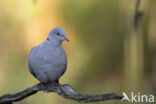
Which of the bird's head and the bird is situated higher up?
the bird's head

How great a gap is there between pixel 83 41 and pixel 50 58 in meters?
1.30

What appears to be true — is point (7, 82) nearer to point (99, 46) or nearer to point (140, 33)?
point (99, 46)

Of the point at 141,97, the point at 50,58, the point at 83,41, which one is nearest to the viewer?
the point at 50,58

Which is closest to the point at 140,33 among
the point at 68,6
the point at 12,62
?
the point at 68,6

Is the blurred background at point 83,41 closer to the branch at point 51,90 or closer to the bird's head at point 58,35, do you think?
the branch at point 51,90

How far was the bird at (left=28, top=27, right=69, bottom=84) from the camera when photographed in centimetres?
203

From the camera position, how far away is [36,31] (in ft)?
10.3

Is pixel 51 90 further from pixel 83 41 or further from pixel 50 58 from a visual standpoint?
pixel 83 41

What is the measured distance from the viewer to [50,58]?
6.62 feet

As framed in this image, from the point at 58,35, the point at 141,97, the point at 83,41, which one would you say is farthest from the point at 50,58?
the point at 83,41

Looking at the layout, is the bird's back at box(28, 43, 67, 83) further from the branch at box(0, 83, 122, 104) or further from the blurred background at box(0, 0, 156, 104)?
the blurred background at box(0, 0, 156, 104)

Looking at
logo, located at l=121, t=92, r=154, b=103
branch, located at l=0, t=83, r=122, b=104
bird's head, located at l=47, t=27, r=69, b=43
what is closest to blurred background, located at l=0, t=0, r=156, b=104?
logo, located at l=121, t=92, r=154, b=103

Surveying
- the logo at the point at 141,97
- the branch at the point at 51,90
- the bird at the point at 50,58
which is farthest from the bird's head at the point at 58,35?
the logo at the point at 141,97

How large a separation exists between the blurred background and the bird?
971 mm
